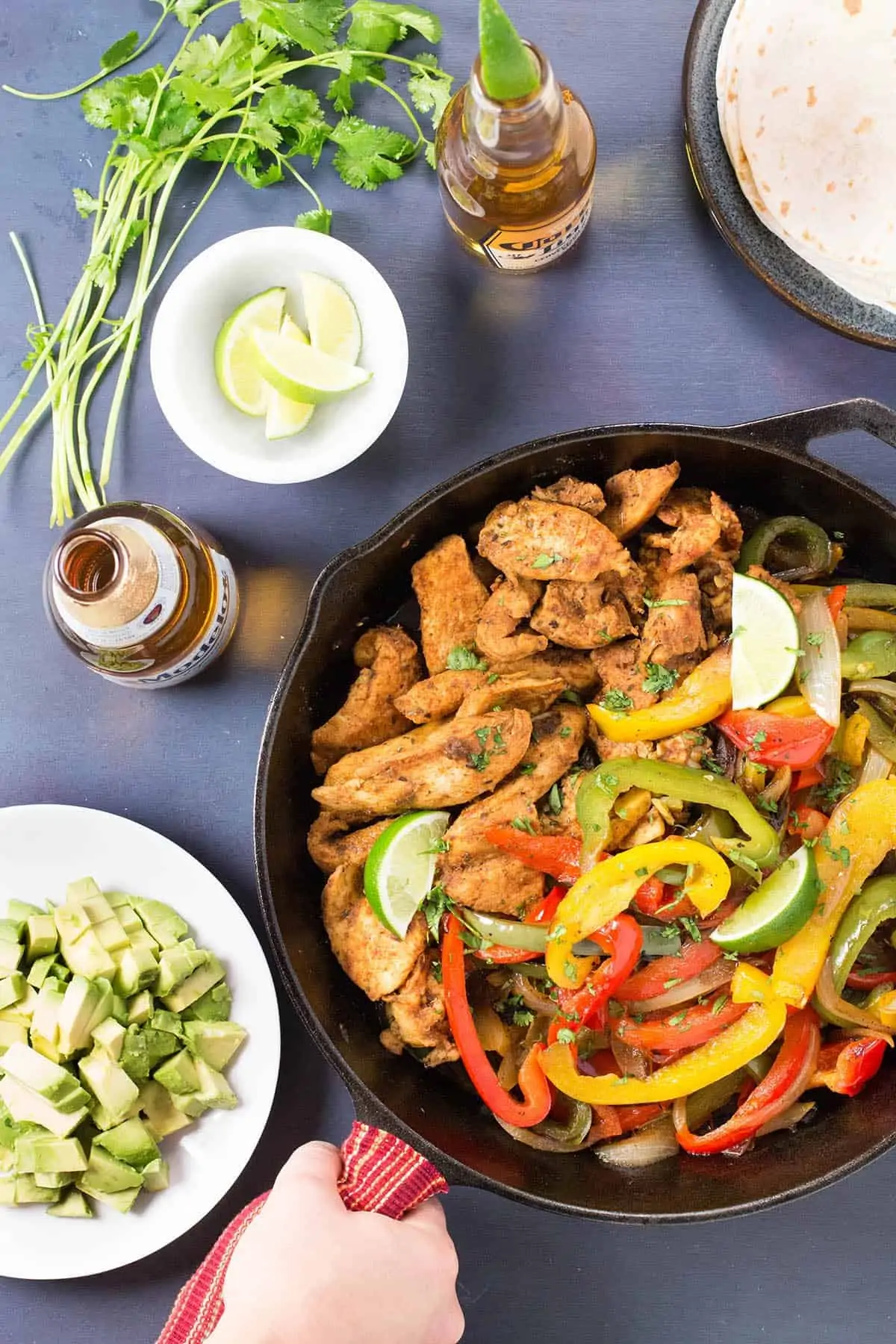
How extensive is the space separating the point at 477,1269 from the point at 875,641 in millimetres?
1799

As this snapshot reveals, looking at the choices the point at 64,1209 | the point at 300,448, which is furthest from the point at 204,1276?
the point at 300,448

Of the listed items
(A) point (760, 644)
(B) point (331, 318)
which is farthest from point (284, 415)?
(A) point (760, 644)

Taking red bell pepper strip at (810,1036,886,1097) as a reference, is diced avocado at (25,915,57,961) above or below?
below

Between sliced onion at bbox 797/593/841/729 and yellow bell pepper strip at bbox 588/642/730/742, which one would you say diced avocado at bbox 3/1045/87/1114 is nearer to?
yellow bell pepper strip at bbox 588/642/730/742

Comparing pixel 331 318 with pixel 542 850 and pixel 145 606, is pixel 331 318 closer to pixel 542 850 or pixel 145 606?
pixel 145 606

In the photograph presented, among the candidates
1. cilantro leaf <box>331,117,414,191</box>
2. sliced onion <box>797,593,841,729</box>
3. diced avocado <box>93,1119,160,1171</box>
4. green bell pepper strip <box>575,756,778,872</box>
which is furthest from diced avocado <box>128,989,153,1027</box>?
cilantro leaf <box>331,117,414,191</box>

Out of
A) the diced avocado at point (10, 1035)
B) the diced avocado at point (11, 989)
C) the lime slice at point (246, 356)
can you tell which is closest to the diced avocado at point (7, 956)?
the diced avocado at point (11, 989)

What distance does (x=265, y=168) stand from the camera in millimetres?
2725

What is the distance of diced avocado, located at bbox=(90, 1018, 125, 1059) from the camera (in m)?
2.42

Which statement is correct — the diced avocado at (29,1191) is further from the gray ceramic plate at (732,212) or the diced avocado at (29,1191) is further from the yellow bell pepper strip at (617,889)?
the gray ceramic plate at (732,212)

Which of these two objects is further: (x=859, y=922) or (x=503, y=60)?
(x=859, y=922)

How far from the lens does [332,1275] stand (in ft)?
6.97

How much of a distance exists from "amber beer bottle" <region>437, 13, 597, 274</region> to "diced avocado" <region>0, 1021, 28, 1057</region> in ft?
6.85

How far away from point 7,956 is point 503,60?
84.5 inches
